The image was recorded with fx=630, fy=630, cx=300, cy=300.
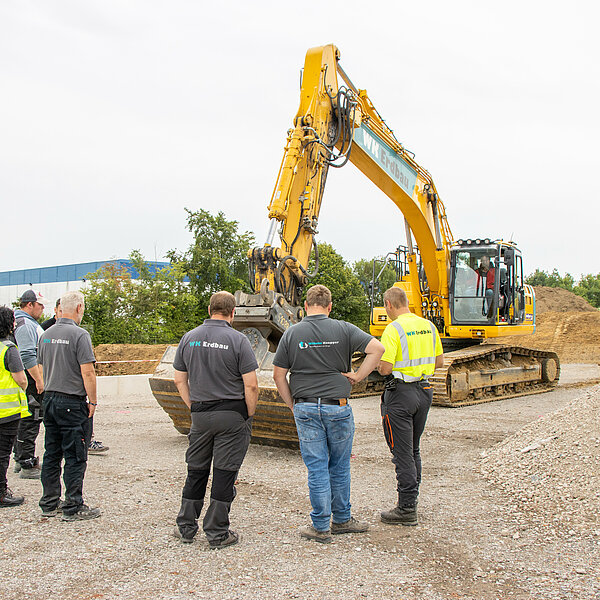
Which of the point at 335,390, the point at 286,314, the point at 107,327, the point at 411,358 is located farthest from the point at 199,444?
the point at 107,327

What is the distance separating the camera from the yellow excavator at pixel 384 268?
24.8 ft

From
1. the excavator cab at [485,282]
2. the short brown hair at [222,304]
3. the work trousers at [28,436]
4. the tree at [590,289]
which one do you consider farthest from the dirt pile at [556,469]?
the tree at [590,289]

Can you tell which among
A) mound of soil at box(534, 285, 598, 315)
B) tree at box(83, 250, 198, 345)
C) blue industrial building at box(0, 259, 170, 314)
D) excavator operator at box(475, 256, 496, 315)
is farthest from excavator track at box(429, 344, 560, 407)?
blue industrial building at box(0, 259, 170, 314)

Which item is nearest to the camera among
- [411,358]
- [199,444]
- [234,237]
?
[199,444]

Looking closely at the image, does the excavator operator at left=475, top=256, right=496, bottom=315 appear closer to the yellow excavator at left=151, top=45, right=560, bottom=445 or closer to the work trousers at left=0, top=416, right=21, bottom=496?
the yellow excavator at left=151, top=45, right=560, bottom=445

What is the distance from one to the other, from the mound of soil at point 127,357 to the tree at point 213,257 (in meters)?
7.65

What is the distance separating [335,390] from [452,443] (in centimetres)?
414

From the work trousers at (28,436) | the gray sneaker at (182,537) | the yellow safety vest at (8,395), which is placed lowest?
the gray sneaker at (182,537)

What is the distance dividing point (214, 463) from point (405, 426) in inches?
58.5

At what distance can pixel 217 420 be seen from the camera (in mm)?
4355

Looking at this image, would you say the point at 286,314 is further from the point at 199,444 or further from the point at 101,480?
the point at 199,444

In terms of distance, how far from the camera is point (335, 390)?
448cm

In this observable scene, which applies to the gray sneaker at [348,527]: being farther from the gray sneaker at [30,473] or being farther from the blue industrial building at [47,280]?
the blue industrial building at [47,280]

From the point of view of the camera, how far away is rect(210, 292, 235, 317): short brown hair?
461 cm
